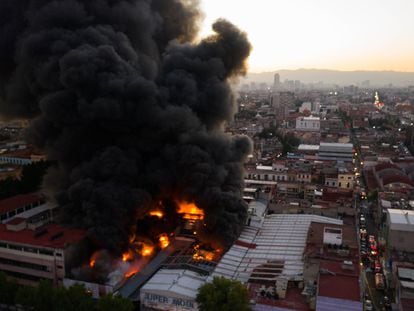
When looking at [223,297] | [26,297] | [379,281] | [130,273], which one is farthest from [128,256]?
[379,281]

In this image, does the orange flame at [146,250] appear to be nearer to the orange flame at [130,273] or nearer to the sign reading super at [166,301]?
the orange flame at [130,273]

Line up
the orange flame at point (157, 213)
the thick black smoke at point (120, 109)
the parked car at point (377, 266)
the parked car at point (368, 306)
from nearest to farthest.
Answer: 1. the parked car at point (368, 306)
2. the thick black smoke at point (120, 109)
3. the parked car at point (377, 266)
4. the orange flame at point (157, 213)

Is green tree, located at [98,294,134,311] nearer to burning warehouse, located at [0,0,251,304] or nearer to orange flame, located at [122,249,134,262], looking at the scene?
burning warehouse, located at [0,0,251,304]

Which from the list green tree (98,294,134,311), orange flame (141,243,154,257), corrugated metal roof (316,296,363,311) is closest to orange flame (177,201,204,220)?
orange flame (141,243,154,257)

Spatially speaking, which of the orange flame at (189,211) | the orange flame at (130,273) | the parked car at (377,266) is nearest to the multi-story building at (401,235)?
the parked car at (377,266)

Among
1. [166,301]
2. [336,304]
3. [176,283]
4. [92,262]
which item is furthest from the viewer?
[92,262]

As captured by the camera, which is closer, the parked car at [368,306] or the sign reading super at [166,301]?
→ the sign reading super at [166,301]

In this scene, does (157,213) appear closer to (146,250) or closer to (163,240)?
(163,240)
